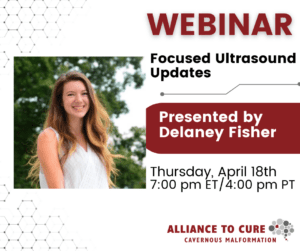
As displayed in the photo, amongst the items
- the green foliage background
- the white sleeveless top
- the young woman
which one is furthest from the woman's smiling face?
the green foliage background

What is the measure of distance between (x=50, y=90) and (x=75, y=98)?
1.57 metres

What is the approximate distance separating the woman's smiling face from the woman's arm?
0.69 ft

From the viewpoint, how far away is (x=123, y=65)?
419cm

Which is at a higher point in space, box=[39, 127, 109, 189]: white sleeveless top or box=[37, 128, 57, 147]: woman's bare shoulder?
box=[37, 128, 57, 147]: woman's bare shoulder

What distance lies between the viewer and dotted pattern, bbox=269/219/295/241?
1976 millimetres

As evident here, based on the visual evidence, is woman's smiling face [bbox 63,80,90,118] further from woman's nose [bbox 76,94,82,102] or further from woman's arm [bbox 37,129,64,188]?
woman's arm [bbox 37,129,64,188]

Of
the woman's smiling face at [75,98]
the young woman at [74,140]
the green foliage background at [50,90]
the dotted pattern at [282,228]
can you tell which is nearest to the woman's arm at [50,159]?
the young woman at [74,140]

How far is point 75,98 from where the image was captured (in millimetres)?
2043

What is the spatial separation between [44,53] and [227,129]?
1.26 metres

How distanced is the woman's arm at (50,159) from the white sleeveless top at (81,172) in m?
0.04

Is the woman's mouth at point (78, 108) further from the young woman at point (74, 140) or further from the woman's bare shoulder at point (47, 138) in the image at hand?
the woman's bare shoulder at point (47, 138)

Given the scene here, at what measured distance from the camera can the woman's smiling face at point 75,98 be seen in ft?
6.70

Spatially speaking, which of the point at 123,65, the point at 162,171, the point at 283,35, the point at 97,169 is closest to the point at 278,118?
the point at 283,35

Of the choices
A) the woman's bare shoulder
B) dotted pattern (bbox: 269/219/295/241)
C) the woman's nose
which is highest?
the woman's nose
